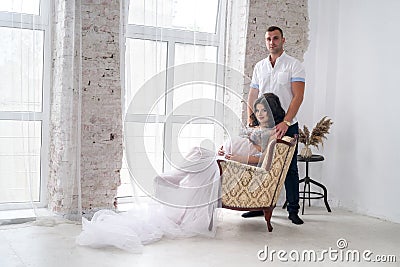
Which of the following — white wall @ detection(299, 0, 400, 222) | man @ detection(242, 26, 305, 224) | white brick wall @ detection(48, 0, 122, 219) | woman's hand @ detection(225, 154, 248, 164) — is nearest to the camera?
woman's hand @ detection(225, 154, 248, 164)

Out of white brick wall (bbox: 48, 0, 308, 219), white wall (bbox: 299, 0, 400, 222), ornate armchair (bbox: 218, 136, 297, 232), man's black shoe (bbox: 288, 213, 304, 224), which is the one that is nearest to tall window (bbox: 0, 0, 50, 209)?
white brick wall (bbox: 48, 0, 308, 219)

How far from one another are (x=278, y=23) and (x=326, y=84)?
2.84 feet

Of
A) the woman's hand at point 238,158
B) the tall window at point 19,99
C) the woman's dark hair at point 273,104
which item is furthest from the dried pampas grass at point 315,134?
the tall window at point 19,99

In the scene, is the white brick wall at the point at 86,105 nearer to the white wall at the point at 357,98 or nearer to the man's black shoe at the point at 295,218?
the man's black shoe at the point at 295,218

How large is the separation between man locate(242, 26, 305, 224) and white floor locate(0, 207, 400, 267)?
29 centimetres

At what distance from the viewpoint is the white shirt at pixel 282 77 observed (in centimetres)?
460

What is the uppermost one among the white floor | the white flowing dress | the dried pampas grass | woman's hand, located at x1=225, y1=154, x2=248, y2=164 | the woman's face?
the woman's face

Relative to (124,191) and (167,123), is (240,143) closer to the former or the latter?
(167,123)

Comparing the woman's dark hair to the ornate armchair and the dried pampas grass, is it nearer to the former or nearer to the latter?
the ornate armchair

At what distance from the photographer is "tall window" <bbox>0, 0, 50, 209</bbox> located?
13.6 feet

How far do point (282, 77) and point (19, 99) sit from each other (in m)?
2.33

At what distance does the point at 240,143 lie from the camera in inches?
171

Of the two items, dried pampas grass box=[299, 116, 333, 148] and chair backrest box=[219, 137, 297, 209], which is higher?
dried pampas grass box=[299, 116, 333, 148]

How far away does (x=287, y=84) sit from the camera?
464 cm
